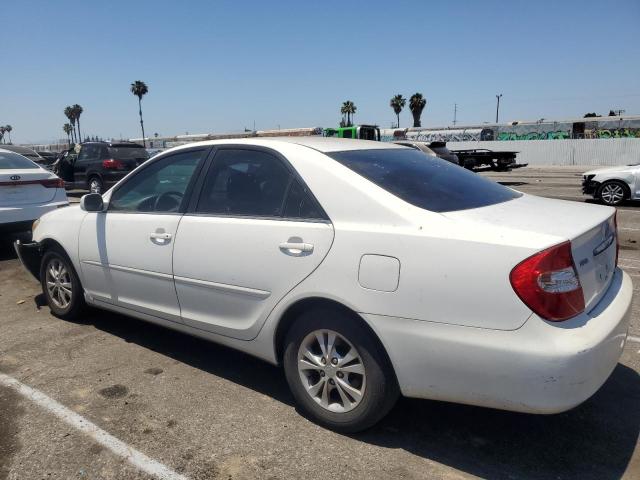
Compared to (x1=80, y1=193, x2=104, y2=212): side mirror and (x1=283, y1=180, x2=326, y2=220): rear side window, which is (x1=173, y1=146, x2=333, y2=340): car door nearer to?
(x1=283, y1=180, x2=326, y2=220): rear side window

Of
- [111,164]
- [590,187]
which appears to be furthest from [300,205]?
[111,164]

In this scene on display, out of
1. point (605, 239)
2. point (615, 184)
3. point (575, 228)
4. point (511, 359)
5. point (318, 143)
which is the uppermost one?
point (318, 143)

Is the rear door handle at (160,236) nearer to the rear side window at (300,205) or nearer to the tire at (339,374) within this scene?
the rear side window at (300,205)

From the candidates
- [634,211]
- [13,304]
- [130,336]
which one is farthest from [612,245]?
[634,211]

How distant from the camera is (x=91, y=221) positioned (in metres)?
4.38

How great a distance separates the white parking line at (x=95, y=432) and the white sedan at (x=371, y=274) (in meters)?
0.85

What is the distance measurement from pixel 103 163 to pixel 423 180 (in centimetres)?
1419

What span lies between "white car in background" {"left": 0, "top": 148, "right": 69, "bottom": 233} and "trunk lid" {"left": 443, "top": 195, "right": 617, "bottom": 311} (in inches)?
273

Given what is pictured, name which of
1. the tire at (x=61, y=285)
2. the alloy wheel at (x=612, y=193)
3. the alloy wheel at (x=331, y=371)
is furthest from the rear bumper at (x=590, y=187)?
the tire at (x=61, y=285)

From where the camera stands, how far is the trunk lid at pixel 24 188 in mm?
7473

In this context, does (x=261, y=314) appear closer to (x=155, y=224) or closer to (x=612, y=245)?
(x=155, y=224)

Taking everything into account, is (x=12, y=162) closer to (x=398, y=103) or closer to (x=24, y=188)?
(x=24, y=188)

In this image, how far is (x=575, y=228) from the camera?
8.73 feet

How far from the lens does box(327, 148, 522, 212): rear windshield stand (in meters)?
2.96
